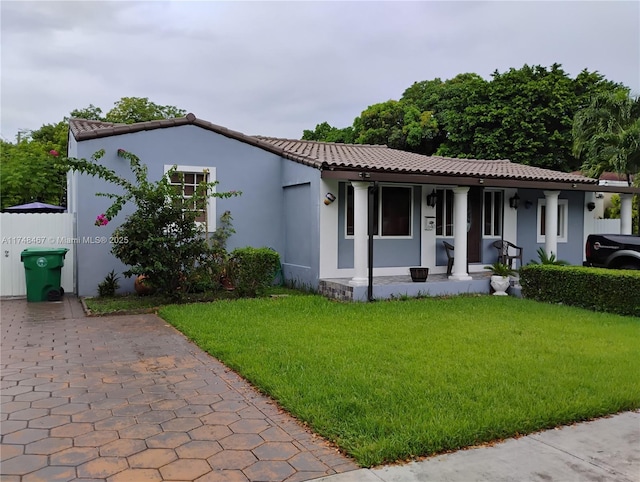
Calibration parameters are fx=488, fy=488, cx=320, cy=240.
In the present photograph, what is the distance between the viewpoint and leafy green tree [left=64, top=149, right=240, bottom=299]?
9.38 m

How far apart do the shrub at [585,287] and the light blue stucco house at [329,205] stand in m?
1.29

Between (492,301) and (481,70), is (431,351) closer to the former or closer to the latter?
(492,301)

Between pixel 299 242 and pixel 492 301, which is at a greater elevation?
pixel 299 242

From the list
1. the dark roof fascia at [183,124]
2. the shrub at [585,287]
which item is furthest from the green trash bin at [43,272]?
the shrub at [585,287]

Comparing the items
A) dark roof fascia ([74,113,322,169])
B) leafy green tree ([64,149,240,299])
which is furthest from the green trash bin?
dark roof fascia ([74,113,322,169])

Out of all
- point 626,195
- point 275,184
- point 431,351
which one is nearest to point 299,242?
point 275,184

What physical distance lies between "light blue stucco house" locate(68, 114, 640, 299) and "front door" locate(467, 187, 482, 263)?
3 cm

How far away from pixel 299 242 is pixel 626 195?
10.6 meters

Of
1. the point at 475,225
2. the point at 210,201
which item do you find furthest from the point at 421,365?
the point at 475,225

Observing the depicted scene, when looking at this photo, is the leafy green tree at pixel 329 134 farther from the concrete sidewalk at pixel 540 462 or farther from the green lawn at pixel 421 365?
the concrete sidewalk at pixel 540 462

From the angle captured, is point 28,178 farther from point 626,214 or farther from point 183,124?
point 626,214

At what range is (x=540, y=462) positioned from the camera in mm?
3570

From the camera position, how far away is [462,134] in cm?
2744

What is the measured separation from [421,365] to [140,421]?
3.09m
